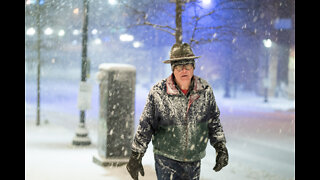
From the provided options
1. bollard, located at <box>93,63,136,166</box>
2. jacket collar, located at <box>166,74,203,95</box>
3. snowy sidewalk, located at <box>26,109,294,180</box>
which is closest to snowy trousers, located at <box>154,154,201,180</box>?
jacket collar, located at <box>166,74,203,95</box>

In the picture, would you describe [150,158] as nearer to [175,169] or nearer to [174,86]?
[175,169]

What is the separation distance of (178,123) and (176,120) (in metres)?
0.04

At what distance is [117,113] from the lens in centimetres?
898

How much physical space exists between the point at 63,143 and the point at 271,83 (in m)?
35.4

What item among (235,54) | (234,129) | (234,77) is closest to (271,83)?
(234,77)

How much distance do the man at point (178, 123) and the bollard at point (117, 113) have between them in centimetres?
469

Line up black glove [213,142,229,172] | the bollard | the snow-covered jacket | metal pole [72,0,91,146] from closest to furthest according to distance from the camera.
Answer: the snow-covered jacket → black glove [213,142,229,172] → the bollard → metal pole [72,0,91,146]

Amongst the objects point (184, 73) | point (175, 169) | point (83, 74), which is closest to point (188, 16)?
point (83, 74)

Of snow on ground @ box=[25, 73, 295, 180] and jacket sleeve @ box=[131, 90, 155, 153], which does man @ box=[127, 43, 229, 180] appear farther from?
snow on ground @ box=[25, 73, 295, 180]

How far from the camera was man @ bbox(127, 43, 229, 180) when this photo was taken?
13.9 ft

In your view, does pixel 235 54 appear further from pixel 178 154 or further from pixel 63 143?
pixel 178 154

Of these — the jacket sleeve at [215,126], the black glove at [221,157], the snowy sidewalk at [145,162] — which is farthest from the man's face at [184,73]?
the snowy sidewalk at [145,162]

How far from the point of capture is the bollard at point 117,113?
8.96 metres
